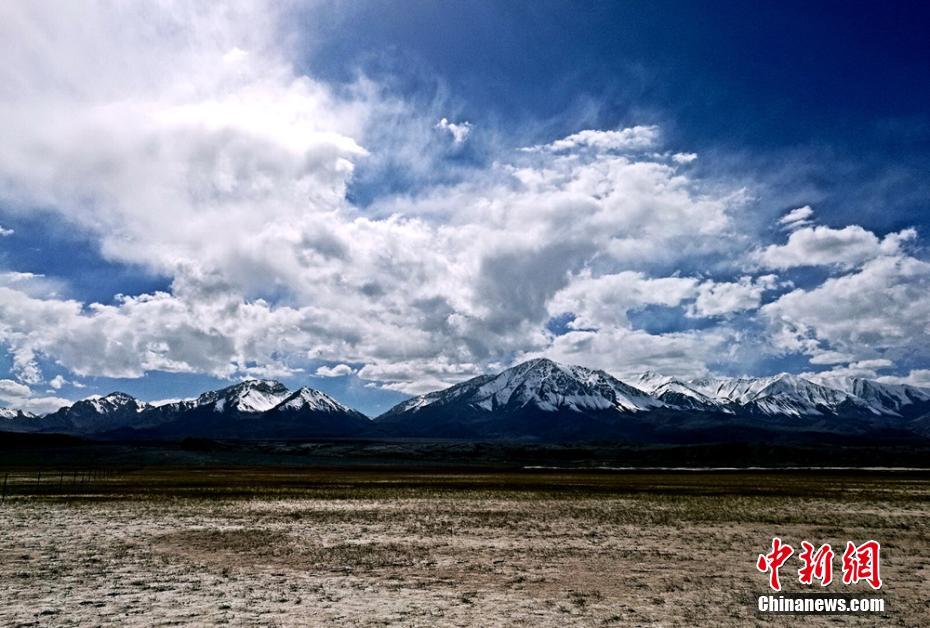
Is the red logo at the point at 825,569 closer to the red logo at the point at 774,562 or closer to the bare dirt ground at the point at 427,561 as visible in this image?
the red logo at the point at 774,562

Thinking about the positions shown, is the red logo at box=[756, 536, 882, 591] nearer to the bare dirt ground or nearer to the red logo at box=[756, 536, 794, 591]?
the red logo at box=[756, 536, 794, 591]

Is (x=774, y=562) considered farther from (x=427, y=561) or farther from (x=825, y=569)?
(x=427, y=561)

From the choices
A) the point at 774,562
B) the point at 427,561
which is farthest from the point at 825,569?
the point at 427,561

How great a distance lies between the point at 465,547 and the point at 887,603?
1503 centimetres

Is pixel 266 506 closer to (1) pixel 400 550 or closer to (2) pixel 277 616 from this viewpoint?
(1) pixel 400 550

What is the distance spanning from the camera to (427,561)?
2295cm

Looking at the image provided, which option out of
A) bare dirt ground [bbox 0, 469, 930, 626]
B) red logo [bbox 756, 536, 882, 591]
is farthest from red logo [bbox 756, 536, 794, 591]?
bare dirt ground [bbox 0, 469, 930, 626]

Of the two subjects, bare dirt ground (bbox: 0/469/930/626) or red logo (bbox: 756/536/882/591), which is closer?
bare dirt ground (bbox: 0/469/930/626)

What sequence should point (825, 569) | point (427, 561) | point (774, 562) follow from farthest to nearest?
point (427, 561)
point (774, 562)
point (825, 569)

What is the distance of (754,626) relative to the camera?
586 inches

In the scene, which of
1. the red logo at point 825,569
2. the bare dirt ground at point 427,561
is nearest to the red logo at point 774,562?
the red logo at point 825,569

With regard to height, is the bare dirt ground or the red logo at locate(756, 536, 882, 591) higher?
→ the red logo at locate(756, 536, 882, 591)

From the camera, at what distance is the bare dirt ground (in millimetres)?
15711

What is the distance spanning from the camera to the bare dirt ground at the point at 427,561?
51.5 ft
